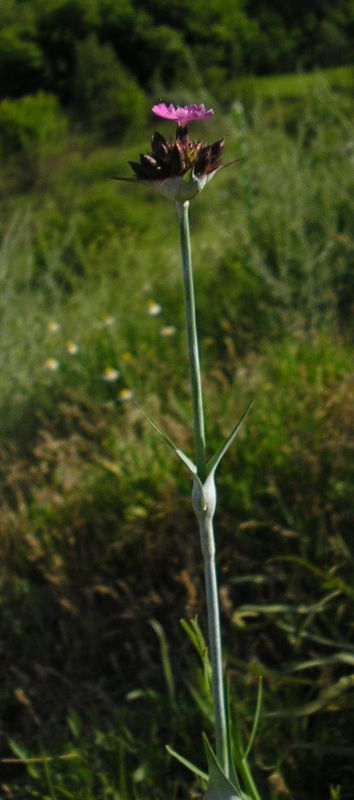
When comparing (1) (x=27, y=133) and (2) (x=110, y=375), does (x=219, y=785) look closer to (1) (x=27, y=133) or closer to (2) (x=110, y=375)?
(2) (x=110, y=375)

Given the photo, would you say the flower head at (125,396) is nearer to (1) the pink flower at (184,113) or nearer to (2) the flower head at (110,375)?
(2) the flower head at (110,375)

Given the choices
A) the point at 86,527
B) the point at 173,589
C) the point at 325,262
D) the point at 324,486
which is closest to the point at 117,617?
the point at 173,589

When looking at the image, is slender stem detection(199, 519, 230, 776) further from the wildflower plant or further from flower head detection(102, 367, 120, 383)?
flower head detection(102, 367, 120, 383)

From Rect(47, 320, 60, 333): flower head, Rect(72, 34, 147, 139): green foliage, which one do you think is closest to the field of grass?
Rect(47, 320, 60, 333): flower head

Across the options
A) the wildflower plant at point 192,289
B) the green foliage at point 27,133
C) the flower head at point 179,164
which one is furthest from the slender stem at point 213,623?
the green foliage at point 27,133

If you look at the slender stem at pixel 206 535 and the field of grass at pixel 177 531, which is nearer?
the slender stem at pixel 206 535

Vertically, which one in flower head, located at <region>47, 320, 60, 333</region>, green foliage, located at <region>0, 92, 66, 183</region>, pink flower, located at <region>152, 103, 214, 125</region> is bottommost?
flower head, located at <region>47, 320, 60, 333</region>
